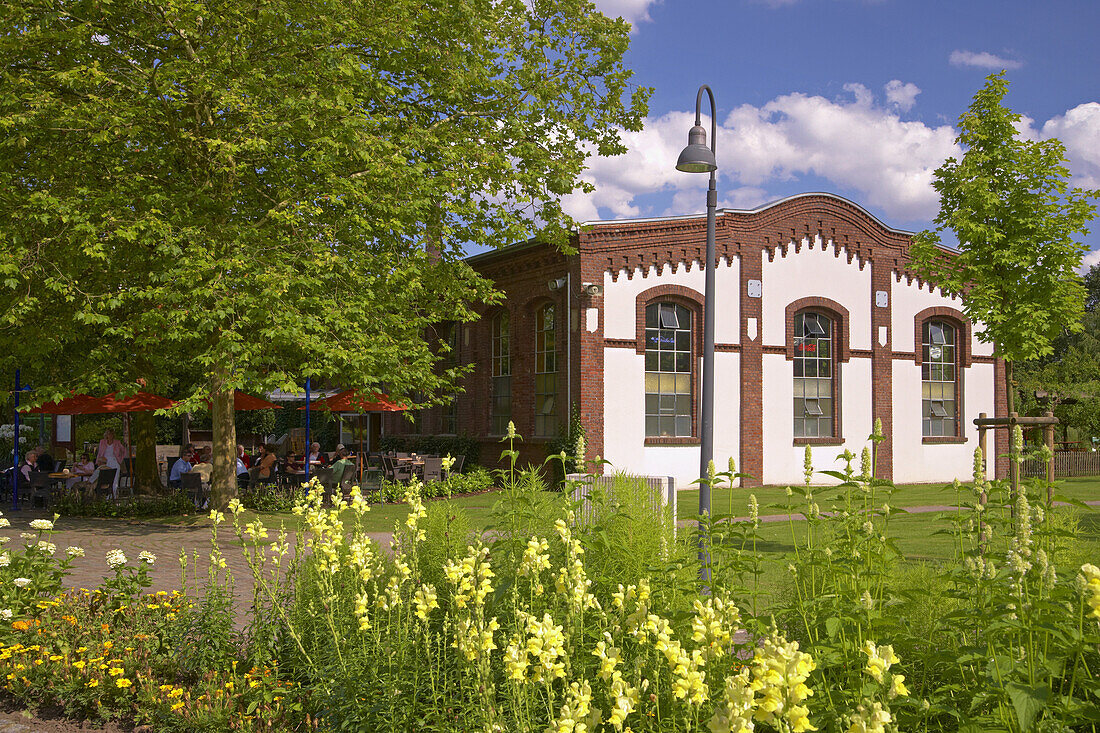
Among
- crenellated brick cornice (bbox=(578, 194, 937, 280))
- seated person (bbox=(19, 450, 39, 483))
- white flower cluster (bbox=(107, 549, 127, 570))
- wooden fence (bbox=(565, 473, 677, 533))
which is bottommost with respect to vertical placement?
seated person (bbox=(19, 450, 39, 483))

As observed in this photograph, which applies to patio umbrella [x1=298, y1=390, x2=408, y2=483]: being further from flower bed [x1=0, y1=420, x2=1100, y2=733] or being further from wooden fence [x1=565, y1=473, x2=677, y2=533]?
flower bed [x1=0, y1=420, x2=1100, y2=733]

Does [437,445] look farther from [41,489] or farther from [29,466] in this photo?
[41,489]

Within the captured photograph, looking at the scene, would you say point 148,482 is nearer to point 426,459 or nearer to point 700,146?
point 426,459

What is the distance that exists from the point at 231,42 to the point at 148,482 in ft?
38.1

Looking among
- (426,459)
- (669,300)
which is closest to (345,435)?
(426,459)

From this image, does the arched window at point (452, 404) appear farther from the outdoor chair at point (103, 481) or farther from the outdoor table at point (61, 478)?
the outdoor chair at point (103, 481)

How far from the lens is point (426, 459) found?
72.5ft

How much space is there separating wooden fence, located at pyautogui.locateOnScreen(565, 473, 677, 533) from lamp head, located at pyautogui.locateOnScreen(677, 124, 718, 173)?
4407 mm

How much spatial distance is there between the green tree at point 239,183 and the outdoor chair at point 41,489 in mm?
3268

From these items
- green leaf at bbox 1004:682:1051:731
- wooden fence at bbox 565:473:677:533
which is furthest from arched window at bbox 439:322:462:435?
green leaf at bbox 1004:682:1051:731

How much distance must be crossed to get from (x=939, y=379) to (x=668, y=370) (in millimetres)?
10075

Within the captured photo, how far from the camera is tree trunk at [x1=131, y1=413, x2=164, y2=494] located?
20281 millimetres

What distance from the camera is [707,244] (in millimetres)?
9945

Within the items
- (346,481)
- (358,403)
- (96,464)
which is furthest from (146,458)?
(358,403)
